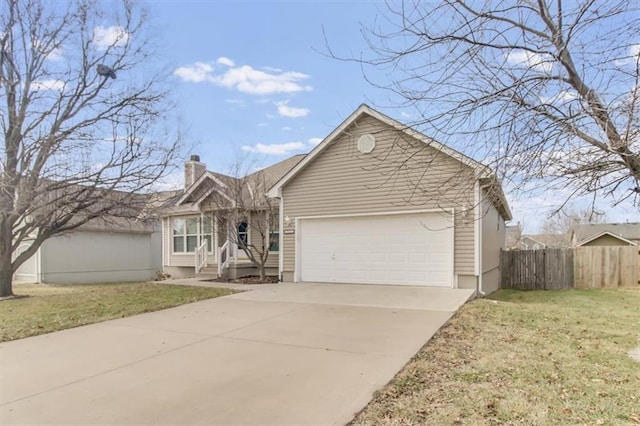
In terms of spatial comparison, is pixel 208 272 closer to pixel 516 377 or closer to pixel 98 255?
pixel 98 255

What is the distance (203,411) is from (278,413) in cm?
69

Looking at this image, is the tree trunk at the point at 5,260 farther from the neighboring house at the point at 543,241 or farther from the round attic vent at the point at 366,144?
the neighboring house at the point at 543,241

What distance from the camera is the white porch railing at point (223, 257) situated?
16438 mm

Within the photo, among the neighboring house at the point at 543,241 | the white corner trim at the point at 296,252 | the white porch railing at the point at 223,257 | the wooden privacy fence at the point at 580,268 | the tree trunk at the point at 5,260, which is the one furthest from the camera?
the neighboring house at the point at 543,241

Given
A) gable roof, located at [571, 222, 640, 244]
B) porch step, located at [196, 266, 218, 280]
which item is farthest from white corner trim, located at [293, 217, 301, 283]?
gable roof, located at [571, 222, 640, 244]

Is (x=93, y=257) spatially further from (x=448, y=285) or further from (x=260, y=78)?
(x=448, y=285)

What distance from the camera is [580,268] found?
633 inches

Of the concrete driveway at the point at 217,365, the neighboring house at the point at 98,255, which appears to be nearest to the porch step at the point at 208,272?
the neighboring house at the point at 98,255

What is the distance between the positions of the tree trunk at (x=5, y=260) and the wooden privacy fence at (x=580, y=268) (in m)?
18.4

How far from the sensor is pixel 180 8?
9945mm

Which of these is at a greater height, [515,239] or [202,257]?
[202,257]

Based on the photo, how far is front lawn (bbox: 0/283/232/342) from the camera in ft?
24.8

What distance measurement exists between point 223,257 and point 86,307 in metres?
7.73

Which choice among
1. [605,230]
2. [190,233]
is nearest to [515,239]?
[605,230]
